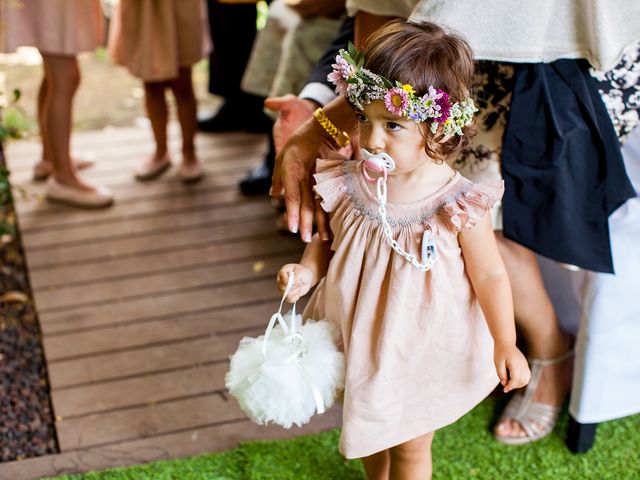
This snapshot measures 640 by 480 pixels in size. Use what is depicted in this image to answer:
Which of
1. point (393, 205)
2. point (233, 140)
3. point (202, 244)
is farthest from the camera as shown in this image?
point (233, 140)

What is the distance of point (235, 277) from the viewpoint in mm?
2963

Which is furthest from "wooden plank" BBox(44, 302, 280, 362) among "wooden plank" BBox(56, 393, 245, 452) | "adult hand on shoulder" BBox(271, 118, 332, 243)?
"adult hand on shoulder" BBox(271, 118, 332, 243)

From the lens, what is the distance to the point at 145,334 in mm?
2654

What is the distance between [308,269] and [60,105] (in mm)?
1989

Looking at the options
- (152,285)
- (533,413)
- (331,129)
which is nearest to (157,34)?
(152,285)

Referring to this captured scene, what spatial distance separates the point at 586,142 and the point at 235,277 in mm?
1486

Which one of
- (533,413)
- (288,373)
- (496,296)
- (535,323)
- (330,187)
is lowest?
(533,413)

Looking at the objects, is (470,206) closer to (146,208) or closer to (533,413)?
(533,413)

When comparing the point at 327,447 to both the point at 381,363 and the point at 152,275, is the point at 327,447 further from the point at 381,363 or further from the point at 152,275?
the point at 152,275

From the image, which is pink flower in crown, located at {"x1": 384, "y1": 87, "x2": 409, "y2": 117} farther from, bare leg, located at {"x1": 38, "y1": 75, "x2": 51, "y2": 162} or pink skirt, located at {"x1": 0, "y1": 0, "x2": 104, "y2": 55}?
bare leg, located at {"x1": 38, "y1": 75, "x2": 51, "y2": 162}

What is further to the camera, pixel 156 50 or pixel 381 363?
pixel 156 50

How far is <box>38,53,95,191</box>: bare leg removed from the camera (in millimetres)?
3219

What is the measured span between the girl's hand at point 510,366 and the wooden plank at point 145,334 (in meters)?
1.28

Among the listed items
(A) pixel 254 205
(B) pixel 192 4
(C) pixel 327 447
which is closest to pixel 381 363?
(C) pixel 327 447
